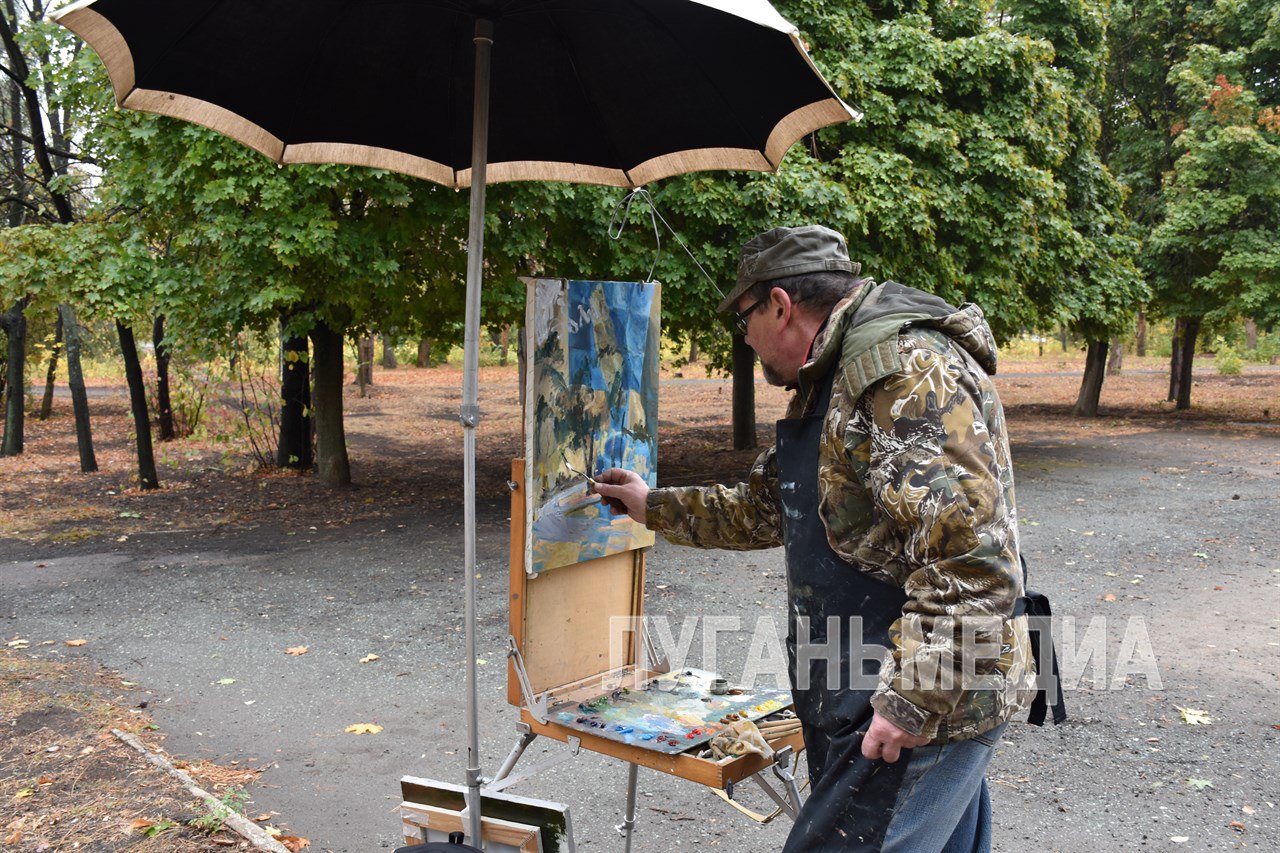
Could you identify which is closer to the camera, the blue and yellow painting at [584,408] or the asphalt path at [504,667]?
the blue and yellow painting at [584,408]

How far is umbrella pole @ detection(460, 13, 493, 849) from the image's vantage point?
8.56 feet

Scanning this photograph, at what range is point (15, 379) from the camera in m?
15.3

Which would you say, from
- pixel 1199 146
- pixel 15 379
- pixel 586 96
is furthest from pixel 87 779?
pixel 1199 146

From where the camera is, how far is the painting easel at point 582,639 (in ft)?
8.84

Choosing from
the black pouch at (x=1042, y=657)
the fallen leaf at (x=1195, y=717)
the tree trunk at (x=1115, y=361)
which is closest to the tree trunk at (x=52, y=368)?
the fallen leaf at (x=1195, y=717)

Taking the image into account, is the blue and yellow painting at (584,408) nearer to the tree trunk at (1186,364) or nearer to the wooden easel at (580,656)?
the wooden easel at (580,656)

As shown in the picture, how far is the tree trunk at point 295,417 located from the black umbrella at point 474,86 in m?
10.5

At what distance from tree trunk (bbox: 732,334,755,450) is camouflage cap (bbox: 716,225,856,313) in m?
12.5

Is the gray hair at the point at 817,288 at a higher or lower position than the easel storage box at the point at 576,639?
higher

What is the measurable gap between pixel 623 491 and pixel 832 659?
108cm

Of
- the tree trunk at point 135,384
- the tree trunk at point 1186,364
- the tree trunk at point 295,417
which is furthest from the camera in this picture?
the tree trunk at point 1186,364

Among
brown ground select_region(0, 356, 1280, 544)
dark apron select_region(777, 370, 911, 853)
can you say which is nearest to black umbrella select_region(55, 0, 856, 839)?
dark apron select_region(777, 370, 911, 853)

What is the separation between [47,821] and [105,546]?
613cm

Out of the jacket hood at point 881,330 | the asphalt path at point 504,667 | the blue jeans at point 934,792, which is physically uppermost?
the jacket hood at point 881,330
